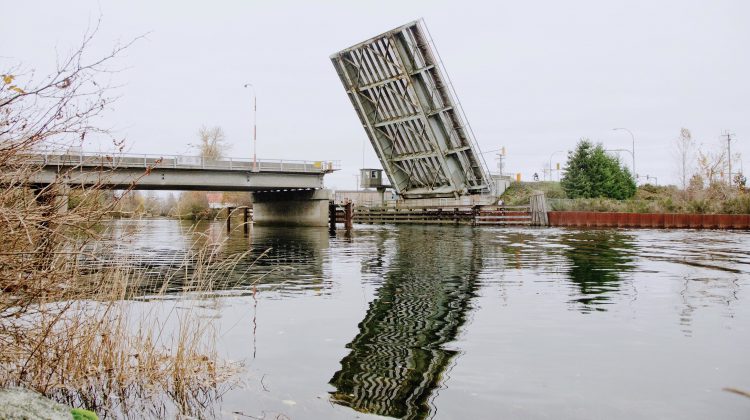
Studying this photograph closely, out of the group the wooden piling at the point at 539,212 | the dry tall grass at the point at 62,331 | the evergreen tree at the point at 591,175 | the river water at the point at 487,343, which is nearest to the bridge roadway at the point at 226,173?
the wooden piling at the point at 539,212

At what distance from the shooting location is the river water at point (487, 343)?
13.2 feet

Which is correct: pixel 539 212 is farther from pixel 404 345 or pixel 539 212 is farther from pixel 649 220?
pixel 404 345

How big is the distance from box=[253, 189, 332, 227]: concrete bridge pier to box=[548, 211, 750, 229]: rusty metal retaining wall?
47.6 ft

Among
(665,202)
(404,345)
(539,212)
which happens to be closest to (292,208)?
(539,212)

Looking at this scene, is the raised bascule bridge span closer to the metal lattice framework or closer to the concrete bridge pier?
the concrete bridge pier

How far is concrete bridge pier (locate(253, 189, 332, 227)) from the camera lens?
37344 mm

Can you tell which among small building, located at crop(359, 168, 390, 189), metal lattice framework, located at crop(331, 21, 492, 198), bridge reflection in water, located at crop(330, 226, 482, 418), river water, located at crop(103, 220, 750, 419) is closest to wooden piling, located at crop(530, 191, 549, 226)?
metal lattice framework, located at crop(331, 21, 492, 198)

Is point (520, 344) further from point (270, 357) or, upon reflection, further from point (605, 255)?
point (605, 255)

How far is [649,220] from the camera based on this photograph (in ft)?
111

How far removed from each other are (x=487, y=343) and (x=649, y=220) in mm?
31622

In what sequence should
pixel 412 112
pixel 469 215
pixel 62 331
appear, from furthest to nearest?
pixel 469 215, pixel 412 112, pixel 62 331

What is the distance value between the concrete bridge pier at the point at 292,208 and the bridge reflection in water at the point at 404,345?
86.3 feet

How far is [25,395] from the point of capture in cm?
315

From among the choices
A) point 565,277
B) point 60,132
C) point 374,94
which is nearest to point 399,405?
point 60,132
